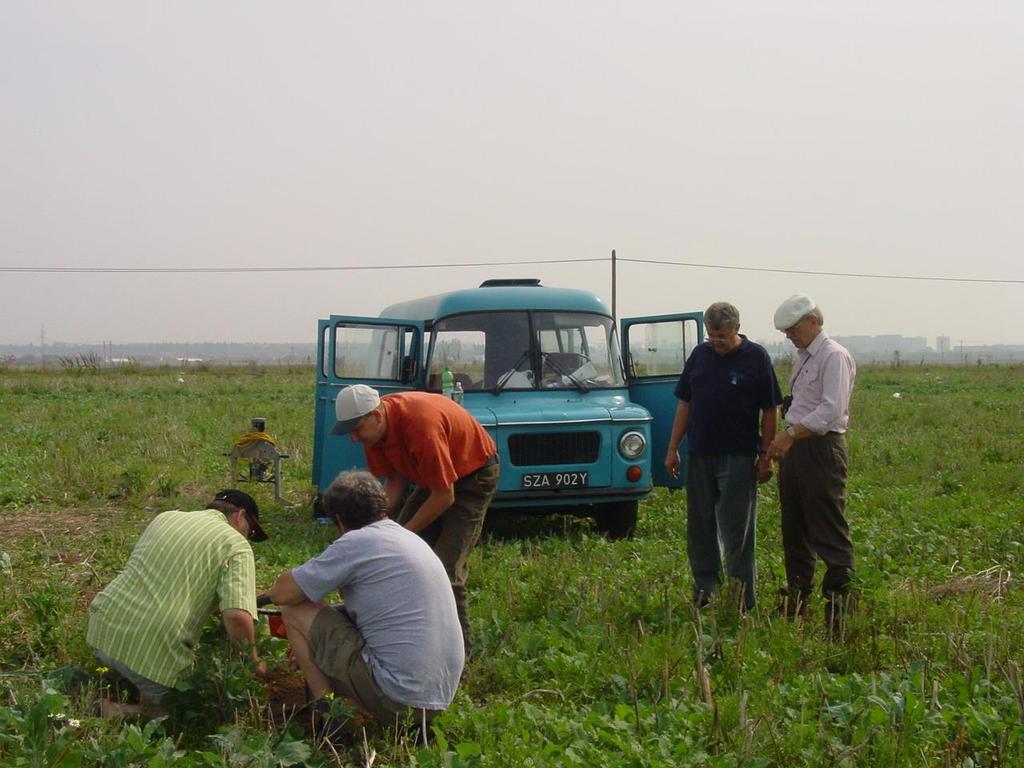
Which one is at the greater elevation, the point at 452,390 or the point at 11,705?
the point at 452,390

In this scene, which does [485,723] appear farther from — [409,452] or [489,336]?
[489,336]

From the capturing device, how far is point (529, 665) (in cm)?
529

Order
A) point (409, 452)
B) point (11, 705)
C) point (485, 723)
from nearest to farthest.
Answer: point (485, 723) < point (11, 705) < point (409, 452)

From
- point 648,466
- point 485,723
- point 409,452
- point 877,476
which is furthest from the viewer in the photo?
point 877,476

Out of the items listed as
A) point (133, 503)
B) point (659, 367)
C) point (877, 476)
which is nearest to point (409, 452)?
point (659, 367)

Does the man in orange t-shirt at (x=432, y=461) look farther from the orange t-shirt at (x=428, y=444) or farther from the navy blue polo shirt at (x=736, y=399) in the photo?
the navy blue polo shirt at (x=736, y=399)

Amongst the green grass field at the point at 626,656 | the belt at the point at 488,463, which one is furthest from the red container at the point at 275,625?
the belt at the point at 488,463

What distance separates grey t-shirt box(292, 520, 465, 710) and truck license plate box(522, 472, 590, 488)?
4.40 metres

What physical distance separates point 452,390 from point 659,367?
2048mm

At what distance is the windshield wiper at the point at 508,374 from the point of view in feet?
31.0

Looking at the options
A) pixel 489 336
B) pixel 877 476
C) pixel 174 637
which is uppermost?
pixel 489 336

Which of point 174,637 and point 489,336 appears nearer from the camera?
point 174,637

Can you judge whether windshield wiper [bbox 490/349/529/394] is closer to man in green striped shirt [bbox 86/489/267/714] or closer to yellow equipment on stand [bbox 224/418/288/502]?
yellow equipment on stand [bbox 224/418/288/502]

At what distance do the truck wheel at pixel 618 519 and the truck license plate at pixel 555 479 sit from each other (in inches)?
21.3
